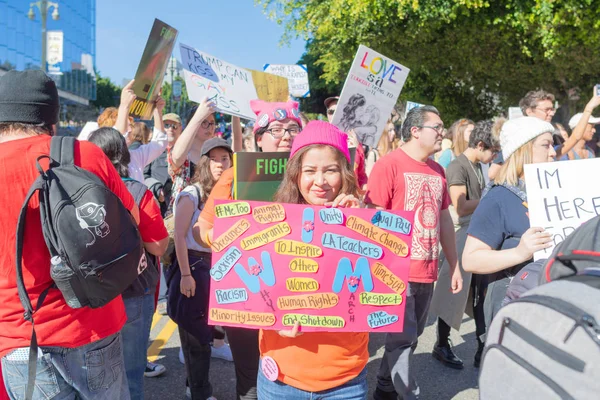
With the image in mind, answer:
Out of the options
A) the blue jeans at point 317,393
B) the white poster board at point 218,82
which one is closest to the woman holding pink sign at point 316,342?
the blue jeans at point 317,393

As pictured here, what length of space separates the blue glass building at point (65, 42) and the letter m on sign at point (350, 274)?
45.0 m

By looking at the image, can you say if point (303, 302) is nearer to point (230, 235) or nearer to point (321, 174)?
point (230, 235)

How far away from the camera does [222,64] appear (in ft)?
13.7

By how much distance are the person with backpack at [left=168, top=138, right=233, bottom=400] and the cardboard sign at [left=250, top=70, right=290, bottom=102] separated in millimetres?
1121

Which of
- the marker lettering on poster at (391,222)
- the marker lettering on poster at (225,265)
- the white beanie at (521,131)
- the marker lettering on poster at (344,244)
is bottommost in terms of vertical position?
the marker lettering on poster at (225,265)

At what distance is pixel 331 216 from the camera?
2084 mm

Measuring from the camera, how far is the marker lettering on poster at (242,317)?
2.08 meters

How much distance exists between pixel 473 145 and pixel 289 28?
1470cm

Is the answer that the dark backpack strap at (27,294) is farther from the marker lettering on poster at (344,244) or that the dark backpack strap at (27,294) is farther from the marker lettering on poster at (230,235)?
the marker lettering on poster at (344,244)

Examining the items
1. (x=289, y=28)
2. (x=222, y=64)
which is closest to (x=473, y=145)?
(x=222, y=64)

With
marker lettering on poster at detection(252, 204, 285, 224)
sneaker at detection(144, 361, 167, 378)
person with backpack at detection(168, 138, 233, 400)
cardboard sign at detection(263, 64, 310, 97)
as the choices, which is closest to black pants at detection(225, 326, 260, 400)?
person with backpack at detection(168, 138, 233, 400)

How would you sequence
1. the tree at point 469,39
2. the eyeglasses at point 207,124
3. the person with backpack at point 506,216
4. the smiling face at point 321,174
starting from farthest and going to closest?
the tree at point 469,39, the eyeglasses at point 207,124, the person with backpack at point 506,216, the smiling face at point 321,174

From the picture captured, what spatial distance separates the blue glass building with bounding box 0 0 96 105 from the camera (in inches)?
2014

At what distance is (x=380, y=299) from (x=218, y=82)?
8.22 feet
